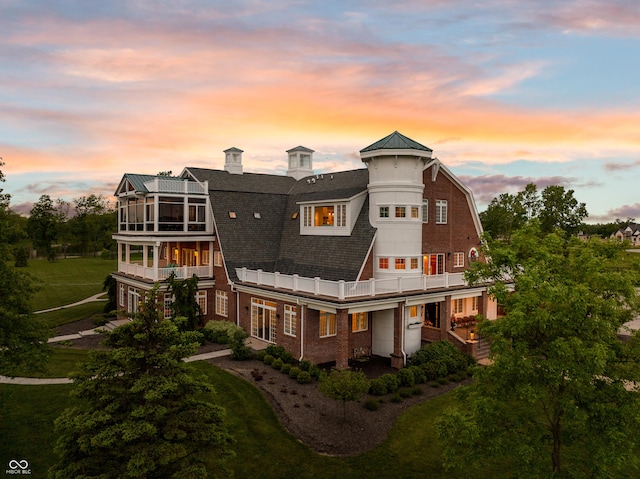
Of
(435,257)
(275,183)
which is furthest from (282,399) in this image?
(275,183)

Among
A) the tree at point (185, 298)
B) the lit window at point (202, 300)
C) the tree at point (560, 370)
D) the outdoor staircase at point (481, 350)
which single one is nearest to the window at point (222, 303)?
the lit window at point (202, 300)

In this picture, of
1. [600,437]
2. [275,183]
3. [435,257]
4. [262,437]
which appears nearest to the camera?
[600,437]

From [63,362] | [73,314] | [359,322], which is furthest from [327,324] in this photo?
[73,314]

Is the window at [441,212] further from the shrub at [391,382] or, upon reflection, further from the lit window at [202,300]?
the lit window at [202,300]

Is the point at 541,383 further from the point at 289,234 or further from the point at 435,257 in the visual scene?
the point at 289,234

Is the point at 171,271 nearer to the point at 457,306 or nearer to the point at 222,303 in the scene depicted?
the point at 222,303
